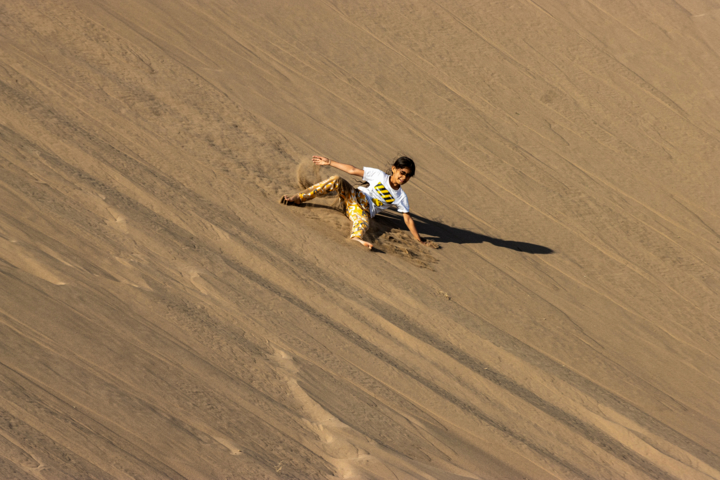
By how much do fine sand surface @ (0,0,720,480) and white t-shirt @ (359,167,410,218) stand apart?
265mm

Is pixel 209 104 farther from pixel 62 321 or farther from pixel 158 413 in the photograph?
pixel 158 413

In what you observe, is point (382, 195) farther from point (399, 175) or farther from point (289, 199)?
point (289, 199)

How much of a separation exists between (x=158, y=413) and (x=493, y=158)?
562 cm

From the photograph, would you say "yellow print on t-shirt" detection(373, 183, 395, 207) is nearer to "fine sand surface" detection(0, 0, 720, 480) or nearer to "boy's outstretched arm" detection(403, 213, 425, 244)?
"boy's outstretched arm" detection(403, 213, 425, 244)

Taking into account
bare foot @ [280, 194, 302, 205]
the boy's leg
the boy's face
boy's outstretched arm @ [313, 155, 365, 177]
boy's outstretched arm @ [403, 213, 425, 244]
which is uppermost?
the boy's face

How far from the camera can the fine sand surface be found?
306 cm

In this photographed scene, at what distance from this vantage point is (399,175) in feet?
18.6

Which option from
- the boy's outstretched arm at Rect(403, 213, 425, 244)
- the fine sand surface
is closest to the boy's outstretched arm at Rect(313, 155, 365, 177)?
the fine sand surface

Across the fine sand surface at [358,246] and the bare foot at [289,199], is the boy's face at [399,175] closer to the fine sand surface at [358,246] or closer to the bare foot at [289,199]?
the fine sand surface at [358,246]

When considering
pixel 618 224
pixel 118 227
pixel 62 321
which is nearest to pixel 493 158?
pixel 618 224

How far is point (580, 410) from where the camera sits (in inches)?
164

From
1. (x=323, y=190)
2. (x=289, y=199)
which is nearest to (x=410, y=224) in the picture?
(x=323, y=190)

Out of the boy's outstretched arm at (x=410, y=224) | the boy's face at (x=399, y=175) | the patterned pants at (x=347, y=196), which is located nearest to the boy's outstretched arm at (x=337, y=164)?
the patterned pants at (x=347, y=196)

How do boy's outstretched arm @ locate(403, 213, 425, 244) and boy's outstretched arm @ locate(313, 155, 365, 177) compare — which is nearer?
boy's outstretched arm @ locate(313, 155, 365, 177)
